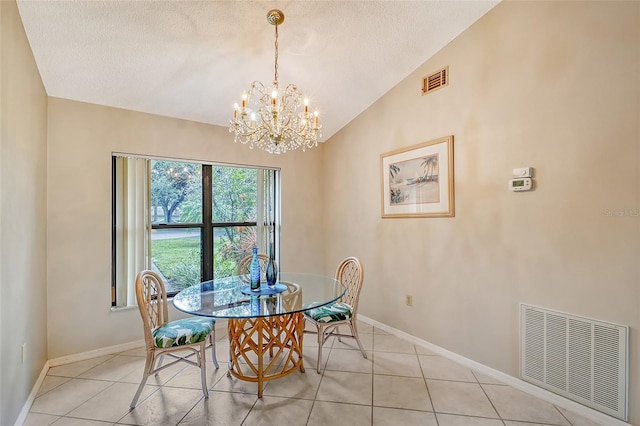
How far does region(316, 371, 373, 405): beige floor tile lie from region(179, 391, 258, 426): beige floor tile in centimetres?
52

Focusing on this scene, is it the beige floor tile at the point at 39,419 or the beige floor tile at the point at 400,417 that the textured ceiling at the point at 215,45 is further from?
the beige floor tile at the point at 400,417

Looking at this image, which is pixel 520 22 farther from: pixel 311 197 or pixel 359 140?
pixel 311 197

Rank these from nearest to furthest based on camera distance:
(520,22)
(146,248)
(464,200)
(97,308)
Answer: (520,22)
(464,200)
(97,308)
(146,248)

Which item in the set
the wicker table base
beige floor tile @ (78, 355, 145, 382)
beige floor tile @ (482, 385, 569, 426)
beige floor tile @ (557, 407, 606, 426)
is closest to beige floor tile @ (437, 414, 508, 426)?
beige floor tile @ (482, 385, 569, 426)

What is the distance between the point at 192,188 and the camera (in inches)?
139

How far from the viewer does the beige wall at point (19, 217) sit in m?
1.64

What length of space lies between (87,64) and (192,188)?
4.86 ft

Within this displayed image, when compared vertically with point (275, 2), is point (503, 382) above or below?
below

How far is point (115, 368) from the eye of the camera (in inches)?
103

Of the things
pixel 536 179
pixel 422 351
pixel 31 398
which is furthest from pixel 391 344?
pixel 31 398

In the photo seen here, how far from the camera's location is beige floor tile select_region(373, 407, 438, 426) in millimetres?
1917

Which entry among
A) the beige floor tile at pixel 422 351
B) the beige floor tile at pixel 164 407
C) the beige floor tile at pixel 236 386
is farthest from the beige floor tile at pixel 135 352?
the beige floor tile at pixel 422 351

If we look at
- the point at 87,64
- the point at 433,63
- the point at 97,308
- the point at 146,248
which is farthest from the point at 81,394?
the point at 433,63

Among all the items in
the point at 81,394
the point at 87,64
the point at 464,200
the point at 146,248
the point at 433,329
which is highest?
the point at 87,64
